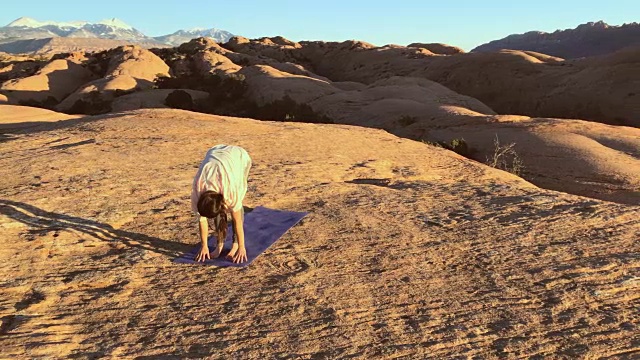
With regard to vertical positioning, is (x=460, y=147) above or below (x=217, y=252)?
above

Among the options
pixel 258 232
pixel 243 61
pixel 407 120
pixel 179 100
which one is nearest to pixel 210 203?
pixel 258 232

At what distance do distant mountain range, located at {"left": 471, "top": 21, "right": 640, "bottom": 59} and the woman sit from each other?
242 ft

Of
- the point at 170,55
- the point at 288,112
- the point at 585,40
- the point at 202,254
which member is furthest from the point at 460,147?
the point at 585,40

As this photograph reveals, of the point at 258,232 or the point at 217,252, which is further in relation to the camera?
the point at 258,232

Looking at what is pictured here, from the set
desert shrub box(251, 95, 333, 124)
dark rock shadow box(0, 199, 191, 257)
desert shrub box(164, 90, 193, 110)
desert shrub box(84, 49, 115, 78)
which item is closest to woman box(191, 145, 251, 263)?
dark rock shadow box(0, 199, 191, 257)

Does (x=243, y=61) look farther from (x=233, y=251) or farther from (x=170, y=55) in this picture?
(x=233, y=251)

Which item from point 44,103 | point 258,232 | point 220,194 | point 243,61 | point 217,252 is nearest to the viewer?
point 220,194

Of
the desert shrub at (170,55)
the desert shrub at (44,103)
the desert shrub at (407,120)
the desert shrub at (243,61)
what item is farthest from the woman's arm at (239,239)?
the desert shrub at (243,61)

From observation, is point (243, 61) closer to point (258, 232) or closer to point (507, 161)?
point (507, 161)

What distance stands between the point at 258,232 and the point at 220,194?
976 mm

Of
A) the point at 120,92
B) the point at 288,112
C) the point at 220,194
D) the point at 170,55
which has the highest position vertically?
the point at 170,55

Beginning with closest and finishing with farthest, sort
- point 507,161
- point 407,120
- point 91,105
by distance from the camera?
point 507,161 < point 407,120 < point 91,105

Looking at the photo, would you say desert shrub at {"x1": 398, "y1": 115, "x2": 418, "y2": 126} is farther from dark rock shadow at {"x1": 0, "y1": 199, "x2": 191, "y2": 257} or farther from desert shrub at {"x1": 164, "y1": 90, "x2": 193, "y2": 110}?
dark rock shadow at {"x1": 0, "y1": 199, "x2": 191, "y2": 257}

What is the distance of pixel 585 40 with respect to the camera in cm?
8488
